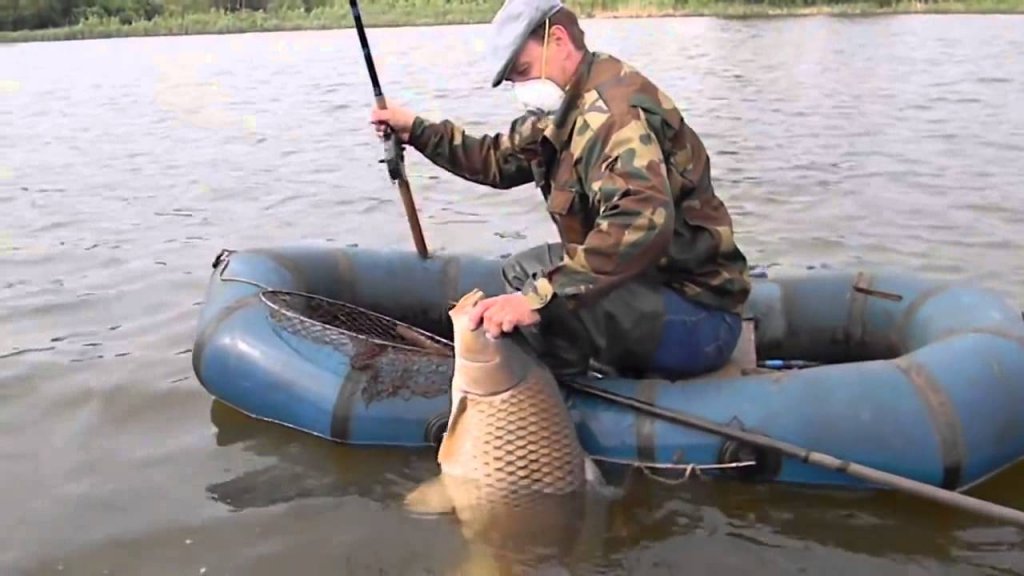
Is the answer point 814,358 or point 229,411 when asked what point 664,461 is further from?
point 229,411

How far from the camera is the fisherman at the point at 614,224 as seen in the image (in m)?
3.57

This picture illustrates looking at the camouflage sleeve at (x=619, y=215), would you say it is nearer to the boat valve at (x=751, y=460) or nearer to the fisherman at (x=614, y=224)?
the fisherman at (x=614, y=224)

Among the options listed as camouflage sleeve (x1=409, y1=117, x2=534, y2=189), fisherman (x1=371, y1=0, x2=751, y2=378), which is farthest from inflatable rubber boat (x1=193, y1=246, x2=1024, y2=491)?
camouflage sleeve (x1=409, y1=117, x2=534, y2=189)

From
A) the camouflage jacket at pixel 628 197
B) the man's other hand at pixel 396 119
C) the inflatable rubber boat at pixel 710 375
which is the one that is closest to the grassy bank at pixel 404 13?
the inflatable rubber boat at pixel 710 375

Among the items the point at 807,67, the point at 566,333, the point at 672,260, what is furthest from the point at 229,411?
the point at 807,67

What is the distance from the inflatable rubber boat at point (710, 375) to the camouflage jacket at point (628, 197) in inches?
16.8

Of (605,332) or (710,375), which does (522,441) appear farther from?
(710,375)

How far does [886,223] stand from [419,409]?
457 cm

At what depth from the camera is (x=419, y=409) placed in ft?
13.9

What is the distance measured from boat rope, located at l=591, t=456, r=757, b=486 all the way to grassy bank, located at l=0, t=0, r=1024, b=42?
2688 centimetres

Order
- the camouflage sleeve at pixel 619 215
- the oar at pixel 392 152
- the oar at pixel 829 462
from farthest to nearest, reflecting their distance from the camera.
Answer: the oar at pixel 392 152 → the camouflage sleeve at pixel 619 215 → the oar at pixel 829 462

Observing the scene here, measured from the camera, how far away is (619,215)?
3.53 metres

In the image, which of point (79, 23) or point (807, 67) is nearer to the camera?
point (807, 67)

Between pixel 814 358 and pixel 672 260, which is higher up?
pixel 672 260
